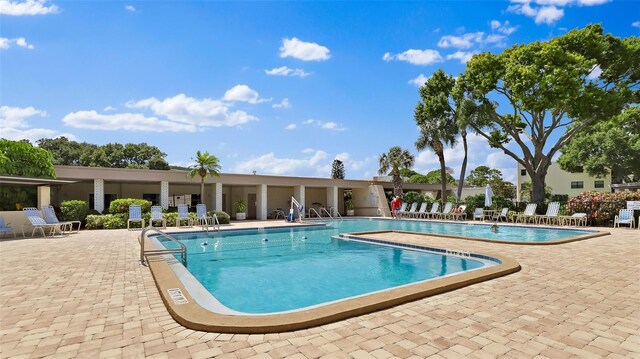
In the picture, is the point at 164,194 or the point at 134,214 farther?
the point at 164,194

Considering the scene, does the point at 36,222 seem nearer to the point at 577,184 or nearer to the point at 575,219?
the point at 575,219

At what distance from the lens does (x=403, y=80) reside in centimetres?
1747

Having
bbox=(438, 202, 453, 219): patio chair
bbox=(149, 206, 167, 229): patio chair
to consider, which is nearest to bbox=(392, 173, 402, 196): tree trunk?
bbox=(438, 202, 453, 219): patio chair

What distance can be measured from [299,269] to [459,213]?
55.0 ft

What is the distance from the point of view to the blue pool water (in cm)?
621

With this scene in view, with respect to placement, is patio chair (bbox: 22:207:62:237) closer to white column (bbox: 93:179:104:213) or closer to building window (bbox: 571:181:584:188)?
white column (bbox: 93:179:104:213)

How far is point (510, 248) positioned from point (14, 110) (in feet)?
70.3

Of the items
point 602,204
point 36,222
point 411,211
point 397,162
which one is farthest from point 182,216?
point 602,204

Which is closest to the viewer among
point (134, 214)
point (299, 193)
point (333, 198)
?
point (134, 214)

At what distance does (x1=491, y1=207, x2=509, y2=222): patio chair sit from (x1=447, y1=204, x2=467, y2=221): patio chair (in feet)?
7.06

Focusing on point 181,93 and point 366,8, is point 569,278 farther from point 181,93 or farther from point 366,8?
point 181,93

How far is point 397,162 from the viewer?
27.3m

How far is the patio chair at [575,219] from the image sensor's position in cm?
1686

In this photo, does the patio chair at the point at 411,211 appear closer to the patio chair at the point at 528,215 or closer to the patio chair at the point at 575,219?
the patio chair at the point at 528,215
